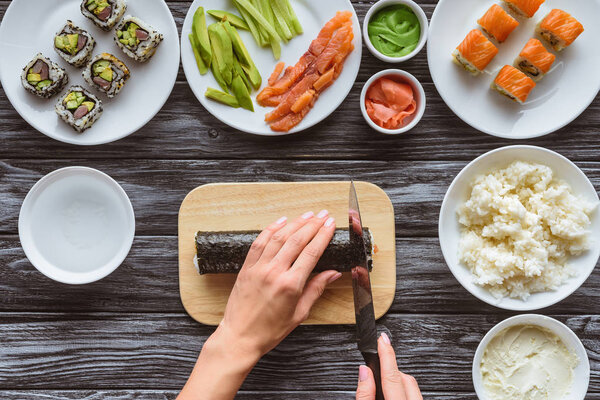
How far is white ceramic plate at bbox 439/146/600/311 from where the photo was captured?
190cm

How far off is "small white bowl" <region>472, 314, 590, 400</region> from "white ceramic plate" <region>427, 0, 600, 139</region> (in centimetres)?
67

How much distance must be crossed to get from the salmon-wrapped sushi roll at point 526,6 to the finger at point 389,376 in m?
1.29

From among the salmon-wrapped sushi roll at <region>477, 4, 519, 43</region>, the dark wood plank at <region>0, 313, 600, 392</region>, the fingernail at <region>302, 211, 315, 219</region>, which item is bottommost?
the dark wood plank at <region>0, 313, 600, 392</region>

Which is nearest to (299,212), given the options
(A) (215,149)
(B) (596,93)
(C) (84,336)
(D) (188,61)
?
(A) (215,149)

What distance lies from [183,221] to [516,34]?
1.44 metres

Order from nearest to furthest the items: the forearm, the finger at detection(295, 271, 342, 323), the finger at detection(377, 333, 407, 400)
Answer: the finger at detection(377, 333, 407, 400)
the forearm
the finger at detection(295, 271, 342, 323)

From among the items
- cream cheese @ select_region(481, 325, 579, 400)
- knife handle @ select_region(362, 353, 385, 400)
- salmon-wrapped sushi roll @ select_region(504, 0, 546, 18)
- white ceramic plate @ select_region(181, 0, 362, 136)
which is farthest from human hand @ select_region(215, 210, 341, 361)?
salmon-wrapped sushi roll @ select_region(504, 0, 546, 18)

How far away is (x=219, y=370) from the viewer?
5.73 ft

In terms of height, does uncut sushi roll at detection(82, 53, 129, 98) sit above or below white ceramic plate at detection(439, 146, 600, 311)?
above

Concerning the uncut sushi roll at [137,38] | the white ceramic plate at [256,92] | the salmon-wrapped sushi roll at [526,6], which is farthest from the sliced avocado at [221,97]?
the salmon-wrapped sushi roll at [526,6]

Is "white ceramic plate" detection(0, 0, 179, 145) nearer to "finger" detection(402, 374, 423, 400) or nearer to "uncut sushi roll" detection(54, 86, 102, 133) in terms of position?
"uncut sushi roll" detection(54, 86, 102, 133)

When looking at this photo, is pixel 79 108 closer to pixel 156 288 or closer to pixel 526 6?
pixel 156 288

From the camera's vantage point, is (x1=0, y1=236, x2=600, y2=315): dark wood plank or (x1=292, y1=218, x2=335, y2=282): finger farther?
(x1=0, y1=236, x2=600, y2=315): dark wood plank

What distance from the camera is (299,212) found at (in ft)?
6.55
